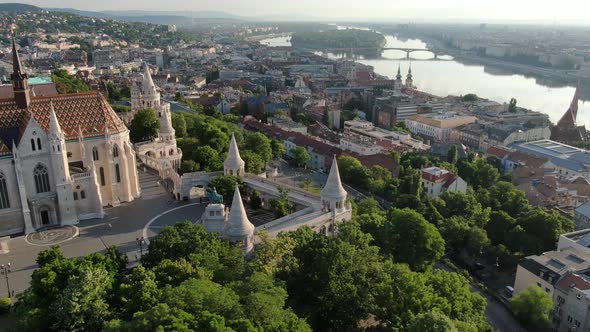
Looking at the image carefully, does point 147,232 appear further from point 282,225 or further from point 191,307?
point 191,307

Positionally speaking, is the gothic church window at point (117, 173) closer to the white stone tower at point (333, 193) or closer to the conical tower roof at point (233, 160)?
the conical tower roof at point (233, 160)

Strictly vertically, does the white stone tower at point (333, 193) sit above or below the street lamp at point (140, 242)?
above

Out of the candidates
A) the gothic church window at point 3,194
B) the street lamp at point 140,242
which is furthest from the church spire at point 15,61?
the street lamp at point 140,242

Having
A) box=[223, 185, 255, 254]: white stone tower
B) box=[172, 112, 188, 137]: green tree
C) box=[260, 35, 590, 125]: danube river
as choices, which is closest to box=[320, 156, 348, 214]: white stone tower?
box=[223, 185, 255, 254]: white stone tower

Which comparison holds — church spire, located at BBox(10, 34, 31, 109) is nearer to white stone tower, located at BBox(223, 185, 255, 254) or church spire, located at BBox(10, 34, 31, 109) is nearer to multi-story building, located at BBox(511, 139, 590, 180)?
white stone tower, located at BBox(223, 185, 255, 254)

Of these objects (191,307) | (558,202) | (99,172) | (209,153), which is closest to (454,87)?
(558,202)

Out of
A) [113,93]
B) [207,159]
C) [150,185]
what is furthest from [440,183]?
[113,93]
